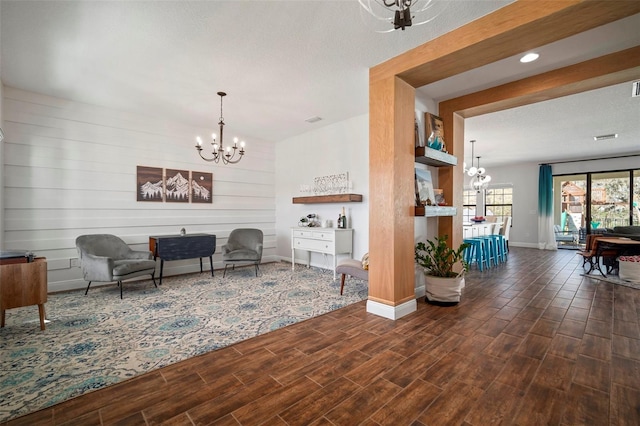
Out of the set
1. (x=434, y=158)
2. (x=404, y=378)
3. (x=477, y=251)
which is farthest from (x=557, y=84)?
(x=404, y=378)

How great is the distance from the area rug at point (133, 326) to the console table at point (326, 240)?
56 centimetres

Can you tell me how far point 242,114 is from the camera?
4.86 meters

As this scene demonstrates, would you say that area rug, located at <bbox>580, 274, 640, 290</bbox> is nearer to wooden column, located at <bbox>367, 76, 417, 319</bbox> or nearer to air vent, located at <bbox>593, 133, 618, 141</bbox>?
air vent, located at <bbox>593, 133, 618, 141</bbox>

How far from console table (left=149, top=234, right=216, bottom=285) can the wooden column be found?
3179 mm

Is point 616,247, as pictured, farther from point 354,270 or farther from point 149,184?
point 149,184

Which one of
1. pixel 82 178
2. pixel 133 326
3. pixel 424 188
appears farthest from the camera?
pixel 82 178

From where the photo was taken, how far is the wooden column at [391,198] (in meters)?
3.03

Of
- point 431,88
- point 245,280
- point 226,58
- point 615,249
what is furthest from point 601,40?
point 245,280

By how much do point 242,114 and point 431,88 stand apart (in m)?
3.04

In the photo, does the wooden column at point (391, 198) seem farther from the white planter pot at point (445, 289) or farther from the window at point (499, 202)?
the window at point (499, 202)

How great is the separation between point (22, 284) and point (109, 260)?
1104 mm

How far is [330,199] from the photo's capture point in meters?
5.31

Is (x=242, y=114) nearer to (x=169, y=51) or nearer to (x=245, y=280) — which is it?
(x=169, y=51)

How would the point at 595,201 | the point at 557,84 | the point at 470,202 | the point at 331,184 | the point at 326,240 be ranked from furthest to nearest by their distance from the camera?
the point at 470,202, the point at 595,201, the point at 331,184, the point at 326,240, the point at 557,84
